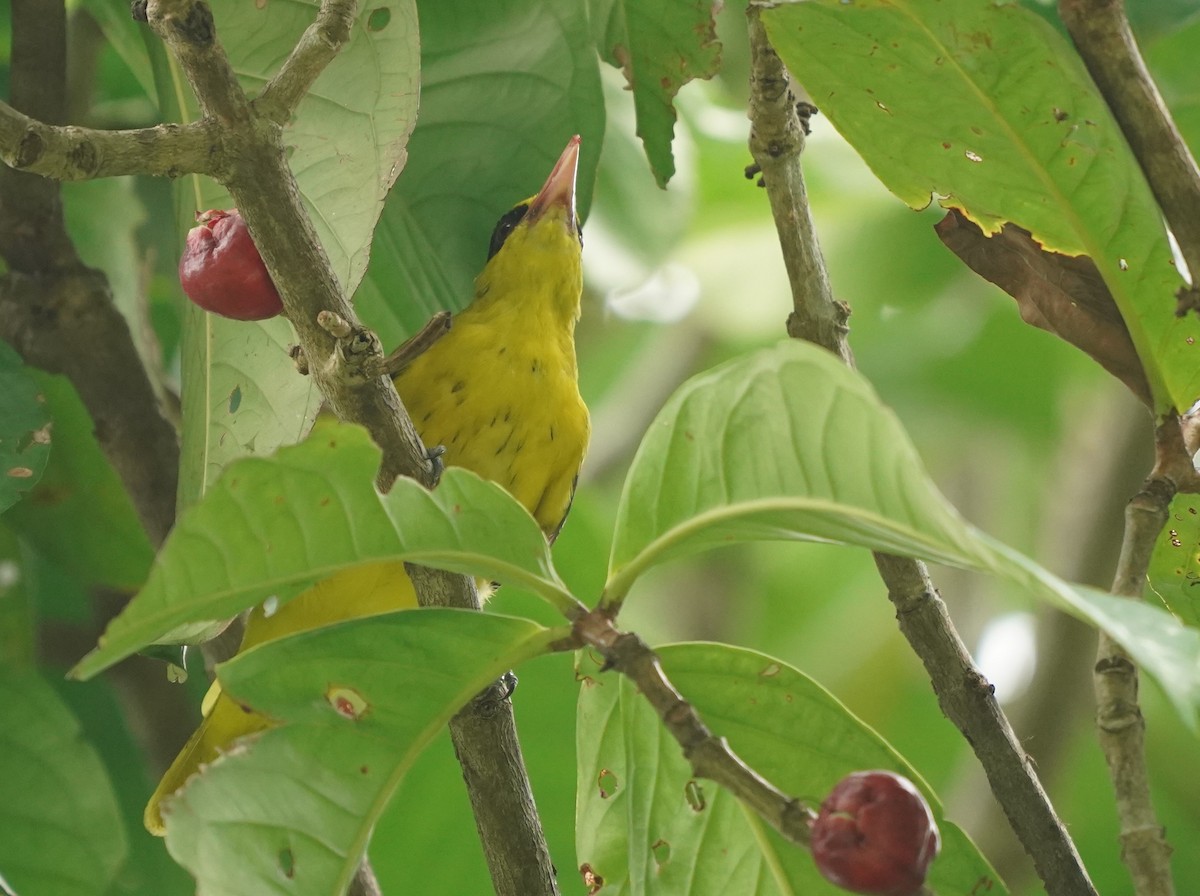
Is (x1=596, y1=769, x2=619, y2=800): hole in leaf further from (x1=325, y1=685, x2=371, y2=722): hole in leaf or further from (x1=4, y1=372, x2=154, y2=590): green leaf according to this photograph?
(x1=4, y1=372, x2=154, y2=590): green leaf

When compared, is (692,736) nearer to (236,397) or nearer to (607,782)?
(607,782)

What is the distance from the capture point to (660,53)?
146 centimetres

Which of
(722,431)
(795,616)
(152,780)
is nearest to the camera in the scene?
(722,431)

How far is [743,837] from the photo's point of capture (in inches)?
42.8

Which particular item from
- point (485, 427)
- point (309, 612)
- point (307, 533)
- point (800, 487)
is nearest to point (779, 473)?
point (800, 487)

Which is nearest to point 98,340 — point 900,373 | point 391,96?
point 391,96

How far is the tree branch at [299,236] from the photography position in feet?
3.11

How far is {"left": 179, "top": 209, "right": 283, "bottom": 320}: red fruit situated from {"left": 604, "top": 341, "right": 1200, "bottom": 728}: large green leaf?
346 millimetres

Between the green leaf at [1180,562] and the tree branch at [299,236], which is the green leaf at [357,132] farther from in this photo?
the green leaf at [1180,562]

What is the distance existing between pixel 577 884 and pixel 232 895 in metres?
1.04

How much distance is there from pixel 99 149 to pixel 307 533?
30 centimetres

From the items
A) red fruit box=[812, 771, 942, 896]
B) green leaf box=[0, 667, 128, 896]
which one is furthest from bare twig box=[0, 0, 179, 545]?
red fruit box=[812, 771, 942, 896]

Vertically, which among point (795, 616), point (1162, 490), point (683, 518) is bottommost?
point (683, 518)

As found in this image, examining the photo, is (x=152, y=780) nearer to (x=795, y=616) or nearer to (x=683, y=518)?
(x=683, y=518)
